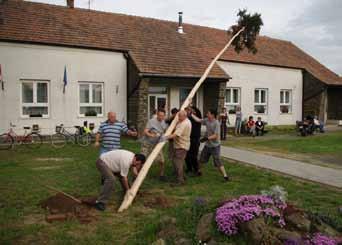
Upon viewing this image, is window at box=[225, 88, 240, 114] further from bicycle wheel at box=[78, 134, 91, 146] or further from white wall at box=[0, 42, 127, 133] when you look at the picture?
bicycle wheel at box=[78, 134, 91, 146]

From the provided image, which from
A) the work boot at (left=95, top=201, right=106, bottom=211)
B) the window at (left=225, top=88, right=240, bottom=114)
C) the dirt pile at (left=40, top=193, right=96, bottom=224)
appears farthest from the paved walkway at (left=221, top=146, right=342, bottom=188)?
the window at (left=225, top=88, right=240, bottom=114)

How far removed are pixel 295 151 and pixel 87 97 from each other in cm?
994

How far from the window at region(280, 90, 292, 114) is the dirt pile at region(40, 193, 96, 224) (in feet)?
70.1

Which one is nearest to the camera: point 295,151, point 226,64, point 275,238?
point 275,238

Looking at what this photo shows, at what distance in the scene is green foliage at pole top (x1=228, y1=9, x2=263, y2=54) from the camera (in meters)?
11.8

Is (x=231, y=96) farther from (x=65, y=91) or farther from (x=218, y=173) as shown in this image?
(x=218, y=173)


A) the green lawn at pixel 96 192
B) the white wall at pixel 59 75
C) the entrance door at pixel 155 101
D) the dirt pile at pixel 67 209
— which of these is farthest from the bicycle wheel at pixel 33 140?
the dirt pile at pixel 67 209

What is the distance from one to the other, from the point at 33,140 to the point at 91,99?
365 centimetres

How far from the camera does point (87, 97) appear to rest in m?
17.1

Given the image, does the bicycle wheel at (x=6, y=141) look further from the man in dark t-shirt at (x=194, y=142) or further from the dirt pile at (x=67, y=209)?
the dirt pile at (x=67, y=209)

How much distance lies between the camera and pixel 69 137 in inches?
607

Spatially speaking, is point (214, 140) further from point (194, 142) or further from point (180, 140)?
point (180, 140)

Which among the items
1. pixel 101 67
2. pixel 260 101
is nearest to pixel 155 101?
pixel 101 67

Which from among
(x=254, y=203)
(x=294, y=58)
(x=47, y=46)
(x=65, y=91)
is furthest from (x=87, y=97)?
(x=294, y=58)
